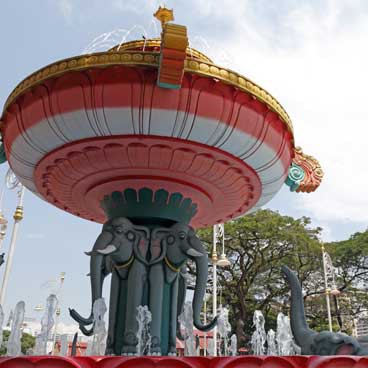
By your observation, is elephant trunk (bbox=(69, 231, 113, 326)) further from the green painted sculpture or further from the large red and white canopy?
the large red and white canopy

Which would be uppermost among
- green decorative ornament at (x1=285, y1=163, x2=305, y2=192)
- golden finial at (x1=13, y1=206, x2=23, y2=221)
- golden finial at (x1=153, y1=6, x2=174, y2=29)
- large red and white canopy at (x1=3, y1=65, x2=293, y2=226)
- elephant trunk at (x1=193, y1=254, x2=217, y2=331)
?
golden finial at (x1=13, y1=206, x2=23, y2=221)

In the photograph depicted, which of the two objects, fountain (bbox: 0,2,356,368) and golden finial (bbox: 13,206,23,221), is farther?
golden finial (bbox: 13,206,23,221)

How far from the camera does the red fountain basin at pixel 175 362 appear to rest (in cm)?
377

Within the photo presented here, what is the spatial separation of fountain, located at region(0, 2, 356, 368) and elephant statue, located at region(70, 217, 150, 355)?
2 cm

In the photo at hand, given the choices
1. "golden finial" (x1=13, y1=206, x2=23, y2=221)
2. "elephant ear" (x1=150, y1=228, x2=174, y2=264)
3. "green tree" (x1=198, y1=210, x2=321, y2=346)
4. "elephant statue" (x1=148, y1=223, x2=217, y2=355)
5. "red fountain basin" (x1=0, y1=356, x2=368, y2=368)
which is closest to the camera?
"red fountain basin" (x1=0, y1=356, x2=368, y2=368)

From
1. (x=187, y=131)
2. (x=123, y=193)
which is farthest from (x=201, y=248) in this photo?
(x=187, y=131)

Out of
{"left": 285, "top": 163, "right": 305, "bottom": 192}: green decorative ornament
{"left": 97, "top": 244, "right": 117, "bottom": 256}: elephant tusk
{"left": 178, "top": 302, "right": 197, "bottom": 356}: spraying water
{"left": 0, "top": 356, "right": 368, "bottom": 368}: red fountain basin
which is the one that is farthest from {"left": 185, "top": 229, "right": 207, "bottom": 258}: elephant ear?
{"left": 0, "top": 356, "right": 368, "bottom": 368}: red fountain basin

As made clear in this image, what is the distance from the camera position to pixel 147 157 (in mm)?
6309

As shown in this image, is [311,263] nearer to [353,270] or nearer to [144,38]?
[353,270]

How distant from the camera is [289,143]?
689 cm

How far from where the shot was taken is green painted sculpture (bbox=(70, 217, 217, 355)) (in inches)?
254

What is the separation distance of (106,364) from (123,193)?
11.0 feet

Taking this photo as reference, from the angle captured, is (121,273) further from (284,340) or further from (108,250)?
(284,340)

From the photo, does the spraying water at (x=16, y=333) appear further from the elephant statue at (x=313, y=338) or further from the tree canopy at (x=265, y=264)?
the tree canopy at (x=265, y=264)
